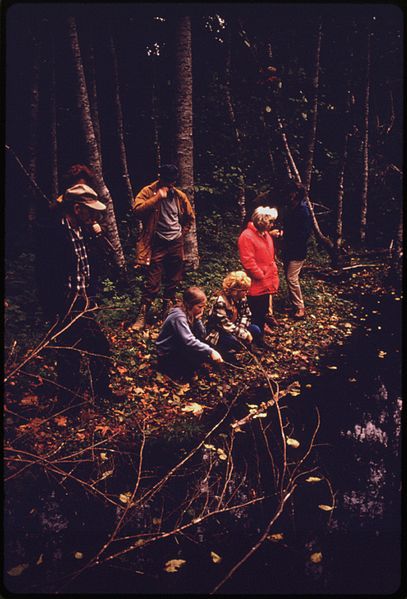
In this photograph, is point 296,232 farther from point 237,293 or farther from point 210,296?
point 210,296

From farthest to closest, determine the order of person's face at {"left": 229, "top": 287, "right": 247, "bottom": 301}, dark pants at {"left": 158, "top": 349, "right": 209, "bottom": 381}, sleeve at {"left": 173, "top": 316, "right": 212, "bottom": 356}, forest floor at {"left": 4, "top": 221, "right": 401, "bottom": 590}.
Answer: person's face at {"left": 229, "top": 287, "right": 247, "bottom": 301} → dark pants at {"left": 158, "top": 349, "right": 209, "bottom": 381} → sleeve at {"left": 173, "top": 316, "right": 212, "bottom": 356} → forest floor at {"left": 4, "top": 221, "right": 401, "bottom": 590}

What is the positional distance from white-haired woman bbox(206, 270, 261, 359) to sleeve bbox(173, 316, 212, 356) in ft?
0.65

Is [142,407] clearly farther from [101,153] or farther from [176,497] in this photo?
[101,153]

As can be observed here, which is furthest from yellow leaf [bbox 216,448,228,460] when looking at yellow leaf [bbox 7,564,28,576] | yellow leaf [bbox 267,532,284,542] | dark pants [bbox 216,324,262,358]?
yellow leaf [bbox 7,564,28,576]

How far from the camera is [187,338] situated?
3.91m

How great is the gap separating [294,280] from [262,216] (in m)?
0.74

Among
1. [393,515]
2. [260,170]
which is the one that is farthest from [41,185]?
[393,515]

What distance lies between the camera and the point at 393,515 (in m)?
3.36

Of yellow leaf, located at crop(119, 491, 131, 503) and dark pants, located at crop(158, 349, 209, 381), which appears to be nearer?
yellow leaf, located at crop(119, 491, 131, 503)

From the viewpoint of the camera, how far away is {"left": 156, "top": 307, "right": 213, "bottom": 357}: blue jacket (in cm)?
388

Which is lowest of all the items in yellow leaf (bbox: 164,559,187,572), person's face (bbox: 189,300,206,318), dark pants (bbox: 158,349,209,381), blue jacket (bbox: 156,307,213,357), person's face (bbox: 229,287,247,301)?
yellow leaf (bbox: 164,559,187,572)

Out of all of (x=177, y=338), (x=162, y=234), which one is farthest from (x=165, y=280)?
→ (x=177, y=338)

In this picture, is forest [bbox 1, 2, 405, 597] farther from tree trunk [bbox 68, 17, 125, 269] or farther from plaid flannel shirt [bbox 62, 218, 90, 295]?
plaid flannel shirt [bbox 62, 218, 90, 295]

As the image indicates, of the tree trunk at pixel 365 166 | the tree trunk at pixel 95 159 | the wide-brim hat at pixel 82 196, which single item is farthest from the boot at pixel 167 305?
the tree trunk at pixel 365 166
